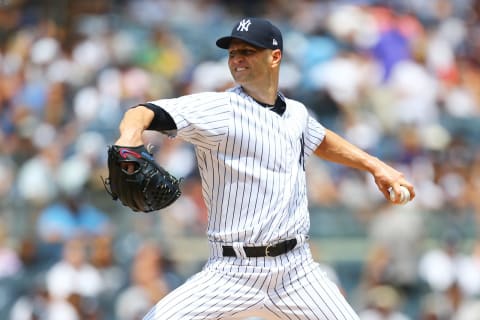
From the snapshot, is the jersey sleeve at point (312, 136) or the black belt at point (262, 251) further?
the jersey sleeve at point (312, 136)

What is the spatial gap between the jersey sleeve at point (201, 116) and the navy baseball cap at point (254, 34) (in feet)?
0.86

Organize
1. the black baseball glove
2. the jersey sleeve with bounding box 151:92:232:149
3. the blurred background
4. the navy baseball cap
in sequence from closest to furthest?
the black baseball glove, the jersey sleeve with bounding box 151:92:232:149, the navy baseball cap, the blurred background

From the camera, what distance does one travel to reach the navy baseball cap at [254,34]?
4.20m

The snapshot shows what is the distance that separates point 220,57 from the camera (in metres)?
10.4

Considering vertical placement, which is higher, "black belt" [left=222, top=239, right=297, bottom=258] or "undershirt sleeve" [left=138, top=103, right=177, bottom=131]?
"undershirt sleeve" [left=138, top=103, right=177, bottom=131]

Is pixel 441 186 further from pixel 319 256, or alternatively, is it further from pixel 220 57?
pixel 220 57

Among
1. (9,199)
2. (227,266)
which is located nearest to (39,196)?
(9,199)

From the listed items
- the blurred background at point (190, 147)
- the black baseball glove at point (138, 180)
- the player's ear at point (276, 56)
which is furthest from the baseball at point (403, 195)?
the blurred background at point (190, 147)

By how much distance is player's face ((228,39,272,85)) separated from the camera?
4242 mm

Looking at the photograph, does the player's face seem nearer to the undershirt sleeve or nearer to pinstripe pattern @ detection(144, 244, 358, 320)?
the undershirt sleeve

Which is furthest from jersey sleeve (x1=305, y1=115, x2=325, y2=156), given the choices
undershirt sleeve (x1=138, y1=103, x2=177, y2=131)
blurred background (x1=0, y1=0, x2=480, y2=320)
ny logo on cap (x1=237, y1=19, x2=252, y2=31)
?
blurred background (x1=0, y1=0, x2=480, y2=320)

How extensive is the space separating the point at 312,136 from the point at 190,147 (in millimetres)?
4437

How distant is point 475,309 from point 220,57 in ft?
12.9

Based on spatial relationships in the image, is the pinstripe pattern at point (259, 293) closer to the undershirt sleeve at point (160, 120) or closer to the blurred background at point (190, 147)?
the undershirt sleeve at point (160, 120)
